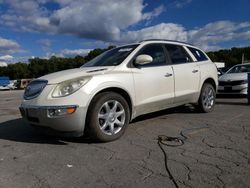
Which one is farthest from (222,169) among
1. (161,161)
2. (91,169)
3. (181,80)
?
(181,80)

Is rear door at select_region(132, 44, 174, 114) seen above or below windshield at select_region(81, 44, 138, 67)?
below

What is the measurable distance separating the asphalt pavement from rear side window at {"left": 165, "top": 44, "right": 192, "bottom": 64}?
1343 mm

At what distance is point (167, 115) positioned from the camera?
662 cm

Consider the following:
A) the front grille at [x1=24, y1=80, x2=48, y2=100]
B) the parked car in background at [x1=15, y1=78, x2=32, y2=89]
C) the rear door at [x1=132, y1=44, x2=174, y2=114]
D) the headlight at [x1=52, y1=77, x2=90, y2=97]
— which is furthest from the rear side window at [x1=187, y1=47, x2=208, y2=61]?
the parked car in background at [x1=15, y1=78, x2=32, y2=89]

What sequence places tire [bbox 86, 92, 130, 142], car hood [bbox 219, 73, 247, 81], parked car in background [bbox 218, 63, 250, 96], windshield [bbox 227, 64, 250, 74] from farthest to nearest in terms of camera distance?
windshield [bbox 227, 64, 250, 74] < car hood [bbox 219, 73, 247, 81] < parked car in background [bbox 218, 63, 250, 96] < tire [bbox 86, 92, 130, 142]

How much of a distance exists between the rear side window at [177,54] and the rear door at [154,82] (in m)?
0.22

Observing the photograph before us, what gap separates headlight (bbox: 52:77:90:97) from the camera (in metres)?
4.17

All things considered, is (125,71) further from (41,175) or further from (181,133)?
(41,175)

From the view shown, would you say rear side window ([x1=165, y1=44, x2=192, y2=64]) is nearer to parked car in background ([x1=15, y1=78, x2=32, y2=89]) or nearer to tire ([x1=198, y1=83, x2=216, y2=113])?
tire ([x1=198, y1=83, x2=216, y2=113])

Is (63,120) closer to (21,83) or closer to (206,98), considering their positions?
(206,98)

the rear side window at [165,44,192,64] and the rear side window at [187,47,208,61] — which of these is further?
the rear side window at [187,47,208,61]

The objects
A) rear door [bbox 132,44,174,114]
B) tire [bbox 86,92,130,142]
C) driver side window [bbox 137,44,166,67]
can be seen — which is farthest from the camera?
driver side window [bbox 137,44,166,67]

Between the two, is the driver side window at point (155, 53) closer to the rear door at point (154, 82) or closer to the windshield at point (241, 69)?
the rear door at point (154, 82)

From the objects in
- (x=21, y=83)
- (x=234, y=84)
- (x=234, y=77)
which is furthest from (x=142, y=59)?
(x=21, y=83)
